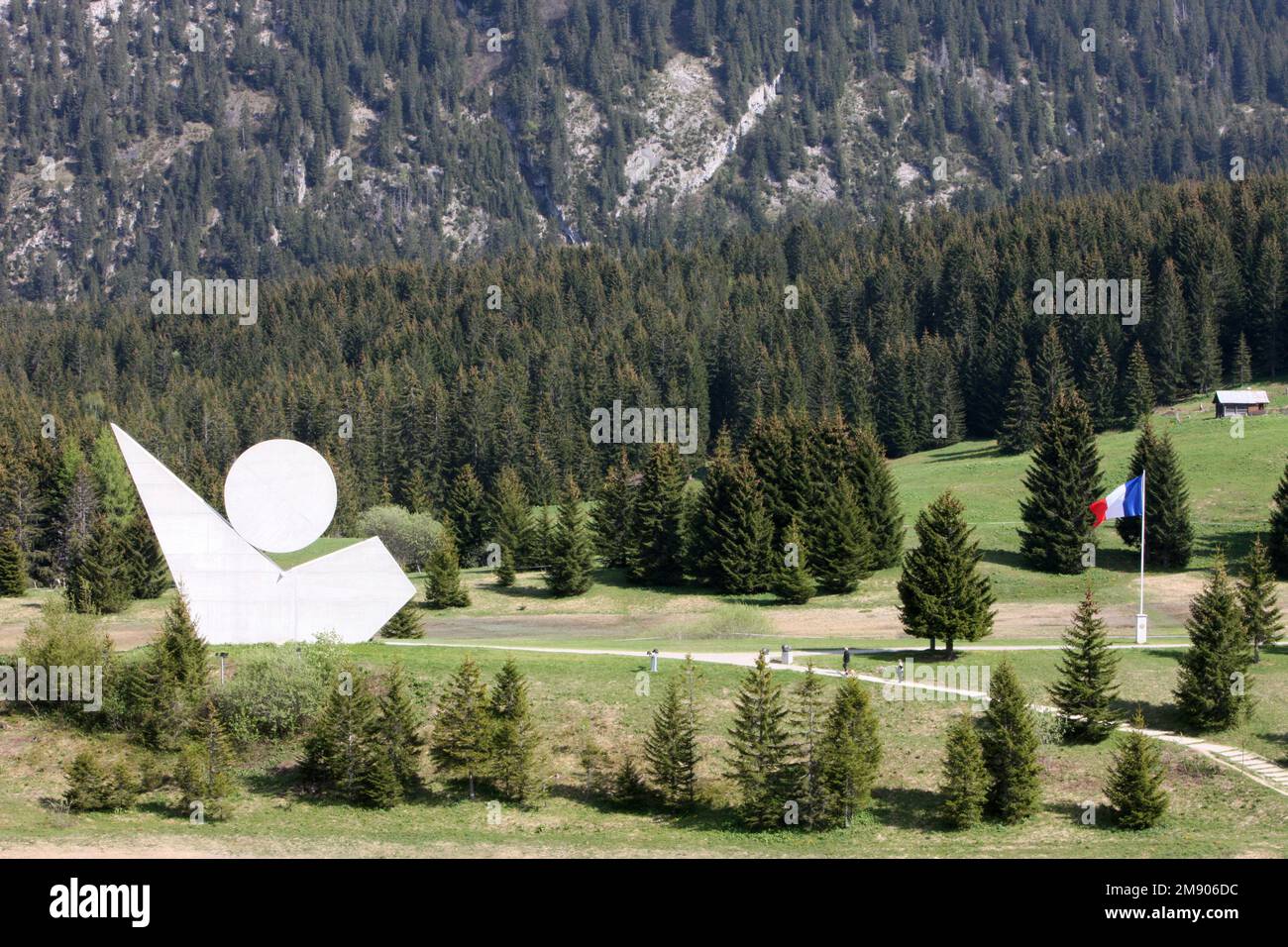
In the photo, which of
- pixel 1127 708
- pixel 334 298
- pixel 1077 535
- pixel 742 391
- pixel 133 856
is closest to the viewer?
pixel 133 856

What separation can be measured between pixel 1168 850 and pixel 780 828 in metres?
10.3

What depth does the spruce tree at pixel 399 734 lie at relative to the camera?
45.9 meters

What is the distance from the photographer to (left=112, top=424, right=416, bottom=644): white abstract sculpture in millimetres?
52656

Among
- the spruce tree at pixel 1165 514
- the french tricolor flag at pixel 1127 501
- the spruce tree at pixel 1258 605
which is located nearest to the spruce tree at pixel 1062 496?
the spruce tree at pixel 1165 514

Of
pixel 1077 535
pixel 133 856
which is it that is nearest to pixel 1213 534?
pixel 1077 535

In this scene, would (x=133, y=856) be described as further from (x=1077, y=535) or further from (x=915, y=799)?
(x=1077, y=535)

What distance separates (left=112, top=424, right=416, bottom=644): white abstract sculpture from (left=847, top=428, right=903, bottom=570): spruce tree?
102ft

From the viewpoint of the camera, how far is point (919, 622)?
54.9m

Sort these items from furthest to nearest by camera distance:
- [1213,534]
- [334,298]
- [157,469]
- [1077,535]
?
[334,298]
[1213,534]
[1077,535]
[157,469]

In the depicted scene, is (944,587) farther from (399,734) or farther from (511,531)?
(511,531)

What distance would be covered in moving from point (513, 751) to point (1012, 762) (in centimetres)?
1437

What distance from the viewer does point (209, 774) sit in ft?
147

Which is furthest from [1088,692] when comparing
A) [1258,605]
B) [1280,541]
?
[1280,541]

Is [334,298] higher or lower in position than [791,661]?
higher
